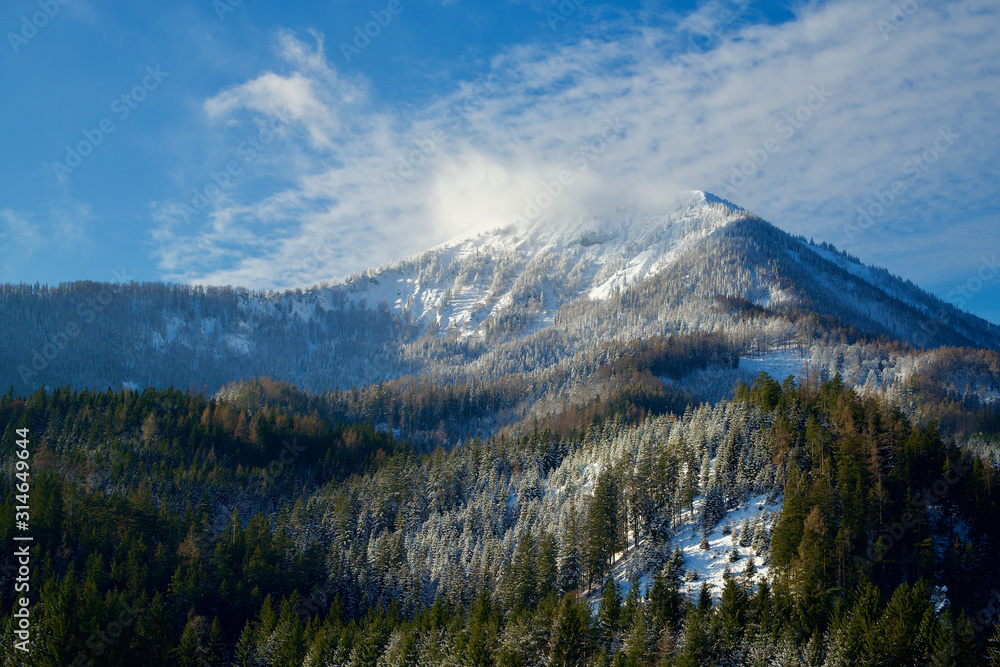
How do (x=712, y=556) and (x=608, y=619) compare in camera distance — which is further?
(x=712, y=556)

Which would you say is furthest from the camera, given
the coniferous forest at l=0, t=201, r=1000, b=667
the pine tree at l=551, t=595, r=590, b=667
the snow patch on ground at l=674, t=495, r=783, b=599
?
the snow patch on ground at l=674, t=495, r=783, b=599

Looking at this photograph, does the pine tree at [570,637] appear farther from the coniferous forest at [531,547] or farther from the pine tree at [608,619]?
the pine tree at [608,619]

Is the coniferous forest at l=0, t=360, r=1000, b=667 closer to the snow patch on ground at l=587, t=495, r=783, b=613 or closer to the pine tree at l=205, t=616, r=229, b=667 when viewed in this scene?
the pine tree at l=205, t=616, r=229, b=667

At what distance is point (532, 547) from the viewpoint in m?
86.8

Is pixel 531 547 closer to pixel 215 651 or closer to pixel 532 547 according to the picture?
pixel 532 547

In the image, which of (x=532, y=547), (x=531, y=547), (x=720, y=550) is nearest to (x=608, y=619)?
(x=720, y=550)

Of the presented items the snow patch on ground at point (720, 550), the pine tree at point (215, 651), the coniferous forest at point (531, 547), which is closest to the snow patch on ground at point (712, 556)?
the snow patch on ground at point (720, 550)

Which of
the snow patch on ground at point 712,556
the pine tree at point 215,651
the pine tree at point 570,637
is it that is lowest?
the pine tree at point 215,651

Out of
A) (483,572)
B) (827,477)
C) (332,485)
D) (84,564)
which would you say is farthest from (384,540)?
(827,477)

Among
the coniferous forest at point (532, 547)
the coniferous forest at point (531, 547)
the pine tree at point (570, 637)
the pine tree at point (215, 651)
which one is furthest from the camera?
the pine tree at point (215, 651)

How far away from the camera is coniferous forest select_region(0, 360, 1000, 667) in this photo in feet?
198

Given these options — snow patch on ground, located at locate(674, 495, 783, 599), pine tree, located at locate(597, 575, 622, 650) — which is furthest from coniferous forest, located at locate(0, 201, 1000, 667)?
snow patch on ground, located at locate(674, 495, 783, 599)

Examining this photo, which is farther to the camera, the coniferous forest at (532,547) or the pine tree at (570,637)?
the coniferous forest at (532,547)

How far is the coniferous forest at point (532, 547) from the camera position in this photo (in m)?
60.3
